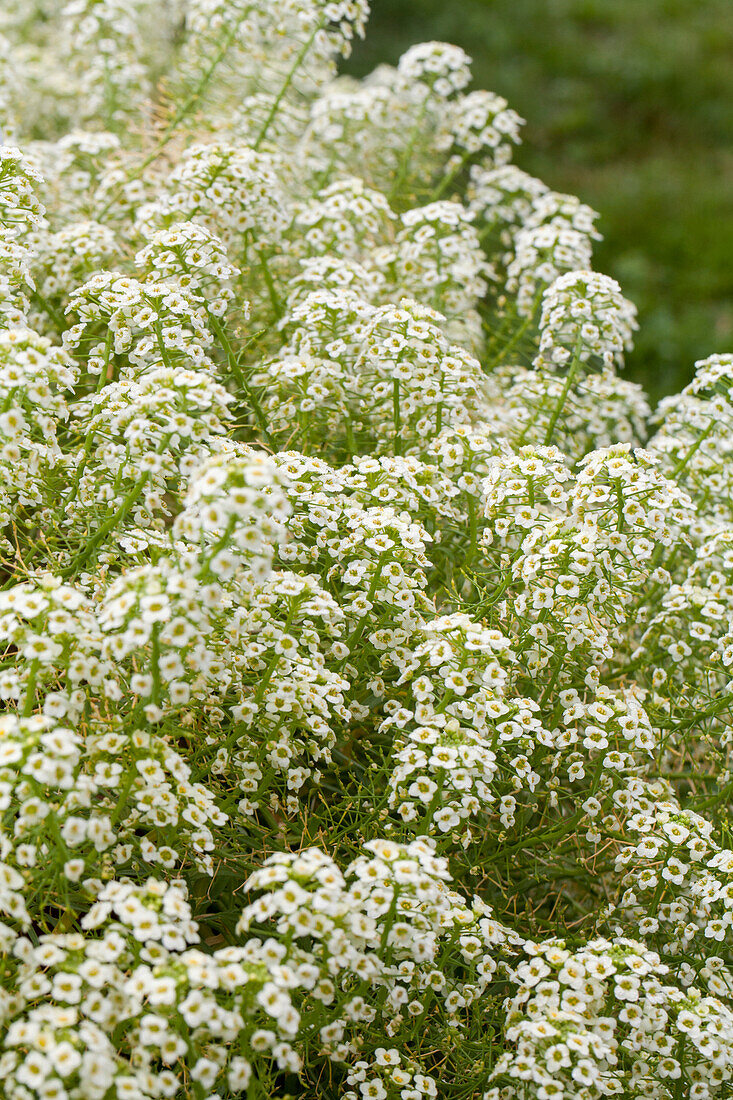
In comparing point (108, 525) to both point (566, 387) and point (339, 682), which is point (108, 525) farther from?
point (566, 387)

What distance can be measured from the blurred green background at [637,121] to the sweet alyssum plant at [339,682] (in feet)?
9.01

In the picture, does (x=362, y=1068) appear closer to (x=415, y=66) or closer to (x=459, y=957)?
(x=459, y=957)

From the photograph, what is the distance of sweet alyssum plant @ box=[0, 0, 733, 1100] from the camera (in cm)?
208

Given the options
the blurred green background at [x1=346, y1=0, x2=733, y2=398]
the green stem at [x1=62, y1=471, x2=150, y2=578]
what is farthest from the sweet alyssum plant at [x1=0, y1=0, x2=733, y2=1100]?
the blurred green background at [x1=346, y1=0, x2=733, y2=398]

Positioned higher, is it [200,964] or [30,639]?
[30,639]

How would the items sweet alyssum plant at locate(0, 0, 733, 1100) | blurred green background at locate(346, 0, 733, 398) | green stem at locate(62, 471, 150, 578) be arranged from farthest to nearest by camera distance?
blurred green background at locate(346, 0, 733, 398) < green stem at locate(62, 471, 150, 578) < sweet alyssum plant at locate(0, 0, 733, 1100)

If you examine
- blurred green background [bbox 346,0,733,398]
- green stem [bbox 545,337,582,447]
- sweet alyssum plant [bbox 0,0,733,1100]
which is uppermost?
blurred green background [bbox 346,0,733,398]

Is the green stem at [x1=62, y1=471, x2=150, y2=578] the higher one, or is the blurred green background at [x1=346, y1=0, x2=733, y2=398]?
the blurred green background at [x1=346, y1=0, x2=733, y2=398]

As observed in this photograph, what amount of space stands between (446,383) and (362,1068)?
1855mm

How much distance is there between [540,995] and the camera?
7.64 ft

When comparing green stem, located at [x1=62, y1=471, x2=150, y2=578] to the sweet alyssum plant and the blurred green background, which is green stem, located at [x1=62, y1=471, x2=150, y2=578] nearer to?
the sweet alyssum plant

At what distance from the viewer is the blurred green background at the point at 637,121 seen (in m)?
6.67

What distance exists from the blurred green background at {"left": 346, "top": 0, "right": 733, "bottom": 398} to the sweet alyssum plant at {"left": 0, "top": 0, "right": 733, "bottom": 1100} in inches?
108

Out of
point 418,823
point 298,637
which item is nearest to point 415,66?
point 298,637
